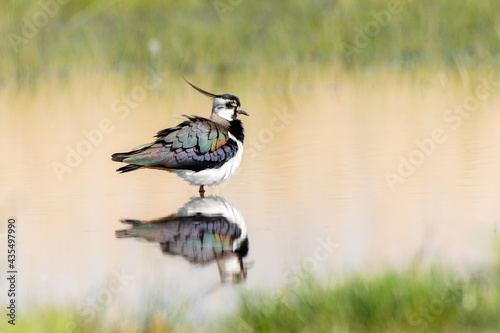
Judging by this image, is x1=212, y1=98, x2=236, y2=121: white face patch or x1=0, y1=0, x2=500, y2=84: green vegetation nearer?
x1=212, y1=98, x2=236, y2=121: white face patch

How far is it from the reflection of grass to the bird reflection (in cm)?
89

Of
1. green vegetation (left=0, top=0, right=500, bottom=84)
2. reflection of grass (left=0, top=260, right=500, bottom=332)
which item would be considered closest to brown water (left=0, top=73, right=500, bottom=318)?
reflection of grass (left=0, top=260, right=500, bottom=332)

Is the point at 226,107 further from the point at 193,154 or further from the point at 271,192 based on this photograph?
the point at 271,192

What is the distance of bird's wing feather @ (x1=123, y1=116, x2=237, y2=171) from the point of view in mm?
8031

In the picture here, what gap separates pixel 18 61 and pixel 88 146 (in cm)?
740

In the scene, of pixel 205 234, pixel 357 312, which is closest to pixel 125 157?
pixel 205 234

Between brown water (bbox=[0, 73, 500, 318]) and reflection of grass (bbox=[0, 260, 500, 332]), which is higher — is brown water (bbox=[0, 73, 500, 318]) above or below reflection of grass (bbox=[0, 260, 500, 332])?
above

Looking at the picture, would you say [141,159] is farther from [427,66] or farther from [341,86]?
[427,66]

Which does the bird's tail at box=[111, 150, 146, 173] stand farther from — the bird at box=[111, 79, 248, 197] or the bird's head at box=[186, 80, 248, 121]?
the bird's head at box=[186, 80, 248, 121]

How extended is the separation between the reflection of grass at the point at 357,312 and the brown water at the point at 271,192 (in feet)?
0.96

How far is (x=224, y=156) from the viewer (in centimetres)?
815

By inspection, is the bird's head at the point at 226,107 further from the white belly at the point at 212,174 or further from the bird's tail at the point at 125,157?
the bird's tail at the point at 125,157

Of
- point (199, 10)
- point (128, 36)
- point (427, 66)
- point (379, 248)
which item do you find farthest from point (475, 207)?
point (199, 10)

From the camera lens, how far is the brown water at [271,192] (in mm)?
5809
